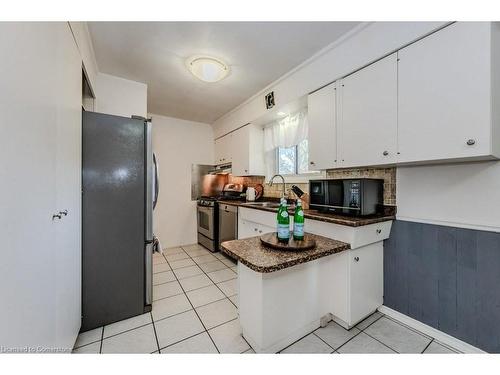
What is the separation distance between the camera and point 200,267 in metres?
2.90

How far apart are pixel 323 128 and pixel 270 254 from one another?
141 centimetres

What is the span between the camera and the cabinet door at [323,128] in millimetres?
1963

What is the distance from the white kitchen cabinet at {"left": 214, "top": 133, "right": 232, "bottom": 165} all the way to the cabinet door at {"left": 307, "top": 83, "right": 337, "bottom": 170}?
1889 millimetres

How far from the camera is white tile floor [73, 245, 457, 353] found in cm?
142

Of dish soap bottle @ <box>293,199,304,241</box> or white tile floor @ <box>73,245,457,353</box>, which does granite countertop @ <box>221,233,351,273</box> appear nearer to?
dish soap bottle @ <box>293,199,304,241</box>

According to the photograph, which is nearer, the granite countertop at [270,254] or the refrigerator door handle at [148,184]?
the granite countertop at [270,254]

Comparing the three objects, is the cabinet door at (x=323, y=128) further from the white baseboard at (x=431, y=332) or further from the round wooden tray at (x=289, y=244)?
the white baseboard at (x=431, y=332)

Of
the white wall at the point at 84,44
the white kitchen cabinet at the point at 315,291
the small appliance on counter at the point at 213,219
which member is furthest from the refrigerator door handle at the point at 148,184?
the small appliance on counter at the point at 213,219

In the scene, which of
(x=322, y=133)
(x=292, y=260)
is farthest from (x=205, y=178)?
(x=292, y=260)

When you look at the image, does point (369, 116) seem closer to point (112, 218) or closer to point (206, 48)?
point (206, 48)

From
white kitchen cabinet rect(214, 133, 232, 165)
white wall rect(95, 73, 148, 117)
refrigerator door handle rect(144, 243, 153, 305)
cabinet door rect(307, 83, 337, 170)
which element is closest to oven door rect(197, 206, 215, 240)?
white kitchen cabinet rect(214, 133, 232, 165)

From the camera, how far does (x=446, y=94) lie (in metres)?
1.27

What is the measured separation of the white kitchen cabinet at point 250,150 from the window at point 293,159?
31 cm
